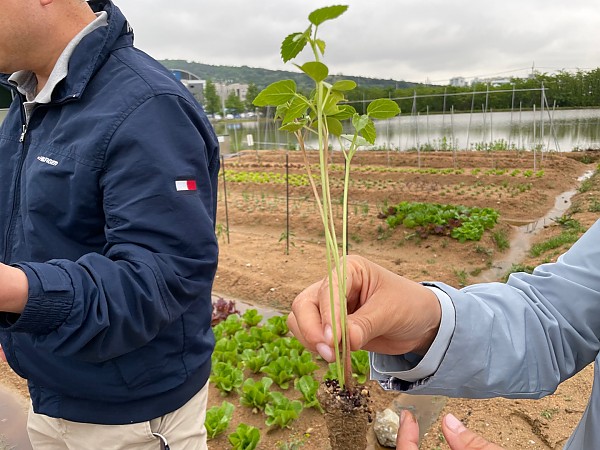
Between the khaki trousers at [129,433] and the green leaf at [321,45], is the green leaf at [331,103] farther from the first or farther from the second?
the khaki trousers at [129,433]

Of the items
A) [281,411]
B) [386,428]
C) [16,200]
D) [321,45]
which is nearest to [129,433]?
[16,200]

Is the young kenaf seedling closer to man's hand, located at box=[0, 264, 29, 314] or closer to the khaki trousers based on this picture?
man's hand, located at box=[0, 264, 29, 314]

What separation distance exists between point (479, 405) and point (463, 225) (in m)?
4.20

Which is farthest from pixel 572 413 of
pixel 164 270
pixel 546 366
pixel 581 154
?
pixel 581 154

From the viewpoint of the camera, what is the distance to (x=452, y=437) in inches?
35.9

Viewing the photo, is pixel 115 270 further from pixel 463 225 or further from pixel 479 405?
pixel 463 225

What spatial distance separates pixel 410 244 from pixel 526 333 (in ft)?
18.9

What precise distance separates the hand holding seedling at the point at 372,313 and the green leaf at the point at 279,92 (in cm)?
36

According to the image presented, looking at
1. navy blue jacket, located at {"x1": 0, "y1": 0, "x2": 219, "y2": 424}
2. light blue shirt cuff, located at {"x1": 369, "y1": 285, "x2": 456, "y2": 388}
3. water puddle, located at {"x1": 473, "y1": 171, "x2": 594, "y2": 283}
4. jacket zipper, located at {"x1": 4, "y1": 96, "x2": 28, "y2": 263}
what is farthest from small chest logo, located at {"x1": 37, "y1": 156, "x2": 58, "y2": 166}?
water puddle, located at {"x1": 473, "y1": 171, "x2": 594, "y2": 283}

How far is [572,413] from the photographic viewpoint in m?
2.69

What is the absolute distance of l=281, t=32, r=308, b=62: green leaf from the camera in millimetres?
758

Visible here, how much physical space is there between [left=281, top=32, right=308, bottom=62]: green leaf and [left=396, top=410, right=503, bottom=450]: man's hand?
701mm

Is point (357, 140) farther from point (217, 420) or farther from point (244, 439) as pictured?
point (217, 420)

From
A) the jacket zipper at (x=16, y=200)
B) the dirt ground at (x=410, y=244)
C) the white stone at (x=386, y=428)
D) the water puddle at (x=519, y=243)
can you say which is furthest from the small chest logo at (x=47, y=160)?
the water puddle at (x=519, y=243)
